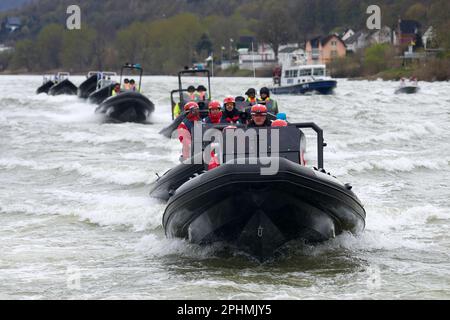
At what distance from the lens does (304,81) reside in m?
58.9

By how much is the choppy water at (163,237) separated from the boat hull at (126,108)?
6.28 m

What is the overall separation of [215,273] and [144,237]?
2.11m

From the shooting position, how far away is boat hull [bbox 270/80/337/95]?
5559 centimetres

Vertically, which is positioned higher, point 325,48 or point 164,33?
point 164,33

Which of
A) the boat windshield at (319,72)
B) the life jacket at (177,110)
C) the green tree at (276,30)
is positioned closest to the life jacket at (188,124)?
the life jacket at (177,110)

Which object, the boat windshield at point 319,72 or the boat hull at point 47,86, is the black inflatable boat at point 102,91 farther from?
the boat windshield at point 319,72

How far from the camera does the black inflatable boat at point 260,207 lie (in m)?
8.48

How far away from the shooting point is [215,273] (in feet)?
29.0

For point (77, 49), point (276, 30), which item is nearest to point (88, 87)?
point (77, 49)

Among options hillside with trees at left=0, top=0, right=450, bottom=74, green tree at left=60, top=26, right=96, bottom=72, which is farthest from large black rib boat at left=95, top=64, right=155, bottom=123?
green tree at left=60, top=26, right=96, bottom=72

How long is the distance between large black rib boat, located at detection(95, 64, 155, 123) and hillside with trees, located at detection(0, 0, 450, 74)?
270ft

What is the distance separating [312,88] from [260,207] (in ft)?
159

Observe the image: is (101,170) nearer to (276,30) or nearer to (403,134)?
(403,134)

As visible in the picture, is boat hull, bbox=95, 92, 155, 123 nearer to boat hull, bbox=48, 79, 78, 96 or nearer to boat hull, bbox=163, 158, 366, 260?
boat hull, bbox=163, 158, 366, 260
